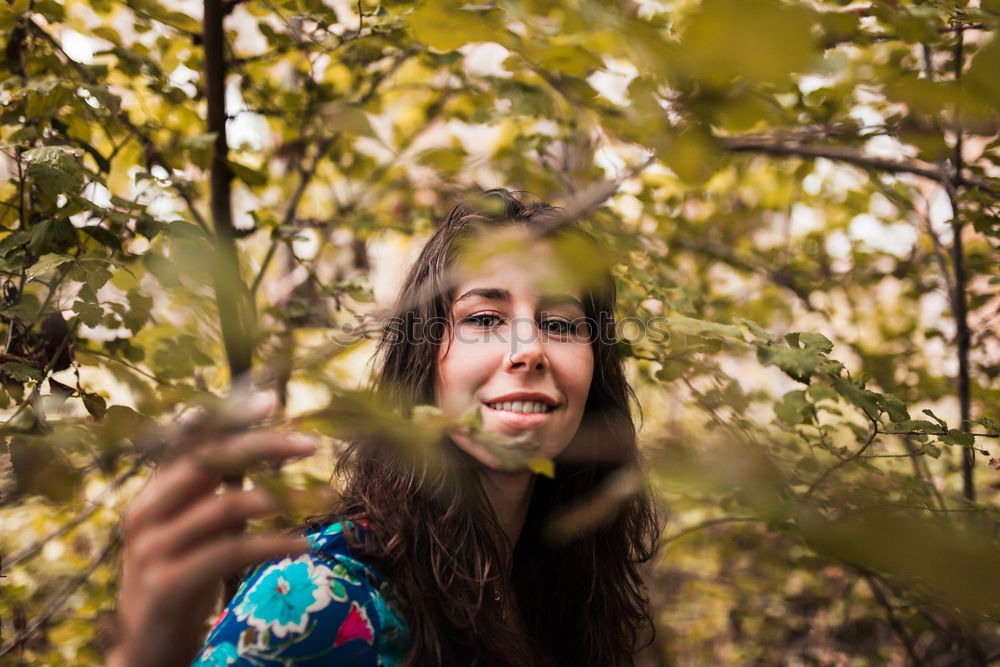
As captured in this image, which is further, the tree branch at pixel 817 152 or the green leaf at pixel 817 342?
the green leaf at pixel 817 342

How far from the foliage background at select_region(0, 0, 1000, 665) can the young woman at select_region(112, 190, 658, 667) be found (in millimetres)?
83

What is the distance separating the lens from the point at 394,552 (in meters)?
1.37

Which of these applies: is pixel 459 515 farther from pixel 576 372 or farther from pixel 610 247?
pixel 610 247

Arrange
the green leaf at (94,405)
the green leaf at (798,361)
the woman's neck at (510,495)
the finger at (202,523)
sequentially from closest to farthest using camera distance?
the finger at (202,523) < the green leaf at (798,361) < the green leaf at (94,405) < the woman's neck at (510,495)

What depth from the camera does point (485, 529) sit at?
155cm

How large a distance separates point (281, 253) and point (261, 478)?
2.80 meters

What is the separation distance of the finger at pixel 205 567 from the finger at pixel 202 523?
1 centimetres

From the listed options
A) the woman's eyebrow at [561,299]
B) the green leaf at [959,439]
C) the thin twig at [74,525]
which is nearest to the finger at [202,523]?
the thin twig at [74,525]

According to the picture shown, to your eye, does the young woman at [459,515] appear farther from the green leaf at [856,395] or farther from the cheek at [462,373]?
the green leaf at [856,395]

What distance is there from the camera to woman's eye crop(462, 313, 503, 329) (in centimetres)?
151

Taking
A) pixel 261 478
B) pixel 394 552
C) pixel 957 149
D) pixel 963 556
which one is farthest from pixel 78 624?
pixel 957 149

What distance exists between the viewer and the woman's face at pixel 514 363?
4.64ft

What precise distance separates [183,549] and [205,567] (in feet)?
0.10

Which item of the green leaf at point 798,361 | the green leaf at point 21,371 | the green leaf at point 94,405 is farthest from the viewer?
the green leaf at point 94,405
